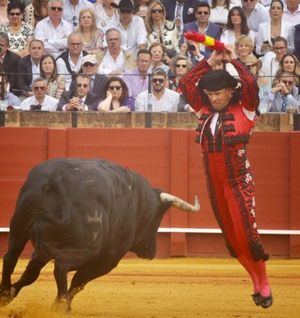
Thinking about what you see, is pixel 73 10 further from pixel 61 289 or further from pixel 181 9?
pixel 61 289

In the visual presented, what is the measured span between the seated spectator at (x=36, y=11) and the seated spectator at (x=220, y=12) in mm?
1829

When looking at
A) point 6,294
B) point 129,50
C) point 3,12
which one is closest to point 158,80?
point 129,50

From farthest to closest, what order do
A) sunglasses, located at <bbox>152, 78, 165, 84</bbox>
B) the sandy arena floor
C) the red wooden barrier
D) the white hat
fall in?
the red wooden barrier → the white hat → sunglasses, located at <bbox>152, 78, 165, 84</bbox> → the sandy arena floor

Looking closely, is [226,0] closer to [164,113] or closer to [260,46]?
[260,46]

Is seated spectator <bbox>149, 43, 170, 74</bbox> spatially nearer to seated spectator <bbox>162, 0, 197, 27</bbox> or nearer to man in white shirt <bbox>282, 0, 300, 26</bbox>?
seated spectator <bbox>162, 0, 197, 27</bbox>

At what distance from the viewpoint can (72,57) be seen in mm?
12461

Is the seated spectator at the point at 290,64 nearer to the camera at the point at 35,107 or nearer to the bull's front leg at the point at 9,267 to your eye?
the camera at the point at 35,107

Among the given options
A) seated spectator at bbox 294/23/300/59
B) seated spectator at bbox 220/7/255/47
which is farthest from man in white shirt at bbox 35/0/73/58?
seated spectator at bbox 294/23/300/59

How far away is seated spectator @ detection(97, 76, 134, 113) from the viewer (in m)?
12.0

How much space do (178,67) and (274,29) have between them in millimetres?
1394

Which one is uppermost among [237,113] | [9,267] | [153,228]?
[237,113]

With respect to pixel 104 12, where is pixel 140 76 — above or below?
below

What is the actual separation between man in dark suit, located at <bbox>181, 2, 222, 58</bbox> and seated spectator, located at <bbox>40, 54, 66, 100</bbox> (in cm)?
146

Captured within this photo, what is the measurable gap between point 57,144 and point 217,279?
2782 millimetres
